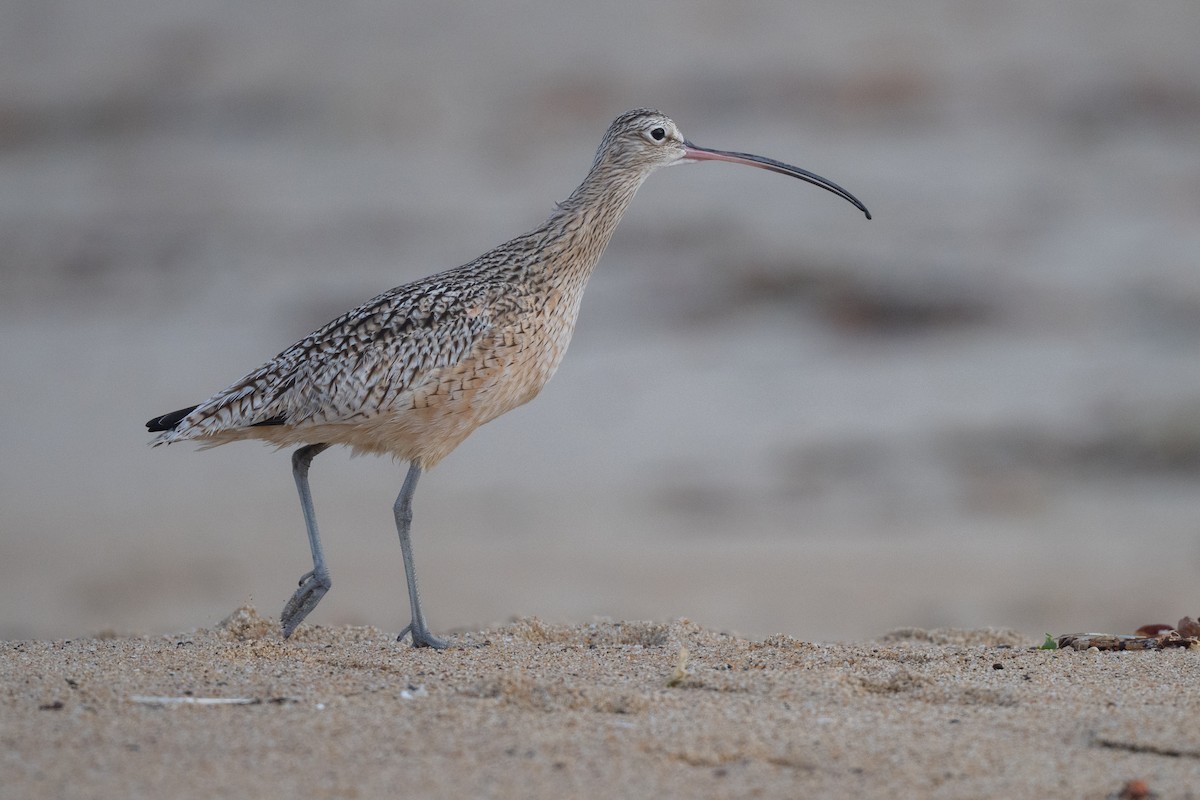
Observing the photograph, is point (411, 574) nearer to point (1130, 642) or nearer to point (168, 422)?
point (168, 422)

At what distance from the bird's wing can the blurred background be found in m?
3.78

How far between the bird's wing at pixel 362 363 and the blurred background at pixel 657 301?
149 inches

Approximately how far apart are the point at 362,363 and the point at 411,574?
956mm

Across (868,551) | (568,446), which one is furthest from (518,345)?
(568,446)

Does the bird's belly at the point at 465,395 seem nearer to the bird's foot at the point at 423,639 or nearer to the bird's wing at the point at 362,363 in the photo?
the bird's wing at the point at 362,363

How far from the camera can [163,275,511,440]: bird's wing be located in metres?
7.03

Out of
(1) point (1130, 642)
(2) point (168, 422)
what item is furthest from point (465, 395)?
(1) point (1130, 642)

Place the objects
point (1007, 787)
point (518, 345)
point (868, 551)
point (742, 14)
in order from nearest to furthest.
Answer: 1. point (1007, 787)
2. point (518, 345)
3. point (868, 551)
4. point (742, 14)

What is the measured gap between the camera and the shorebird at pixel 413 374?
23.1 ft

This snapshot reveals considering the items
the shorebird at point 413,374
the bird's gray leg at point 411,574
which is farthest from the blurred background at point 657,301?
the shorebird at point 413,374

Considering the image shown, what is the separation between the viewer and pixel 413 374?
277 inches

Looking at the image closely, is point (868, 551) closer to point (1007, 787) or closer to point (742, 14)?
point (1007, 787)

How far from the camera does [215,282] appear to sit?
2109 cm

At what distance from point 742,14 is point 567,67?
3275 mm
